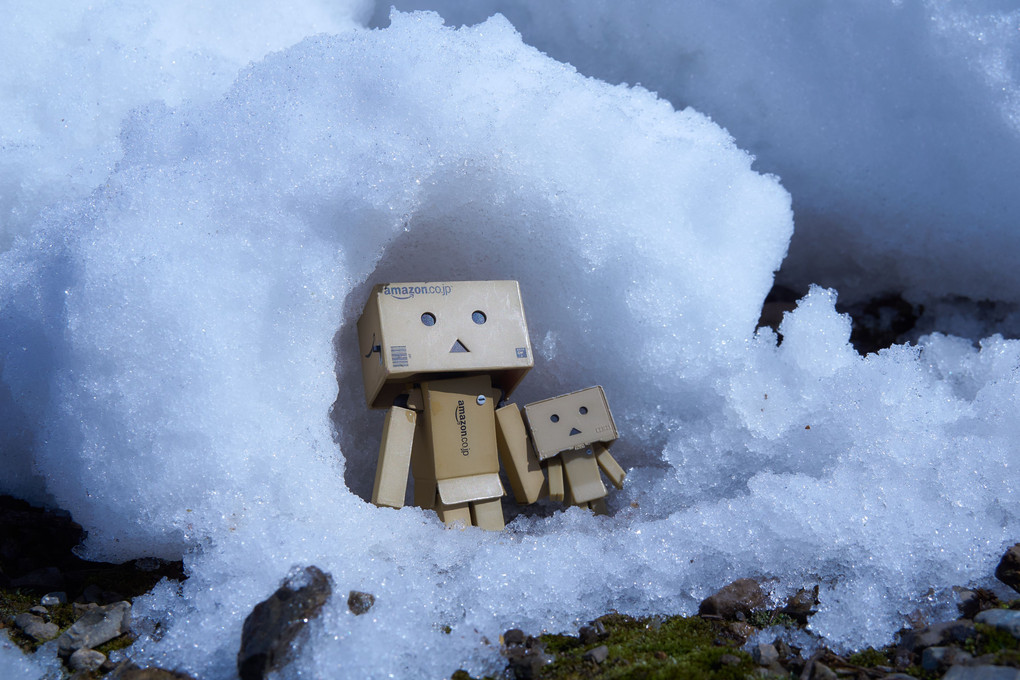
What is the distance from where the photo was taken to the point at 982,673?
1522 millimetres

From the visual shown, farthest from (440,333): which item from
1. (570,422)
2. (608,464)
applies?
(608,464)

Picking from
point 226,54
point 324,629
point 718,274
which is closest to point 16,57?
point 226,54

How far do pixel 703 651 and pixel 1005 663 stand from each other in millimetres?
607

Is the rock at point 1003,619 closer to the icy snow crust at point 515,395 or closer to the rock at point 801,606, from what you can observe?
A: the icy snow crust at point 515,395

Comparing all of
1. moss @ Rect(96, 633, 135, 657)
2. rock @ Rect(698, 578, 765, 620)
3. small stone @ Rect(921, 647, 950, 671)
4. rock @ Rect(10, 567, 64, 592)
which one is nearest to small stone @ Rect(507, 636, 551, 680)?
rock @ Rect(698, 578, 765, 620)

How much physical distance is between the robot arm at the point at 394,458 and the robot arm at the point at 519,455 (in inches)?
12.5

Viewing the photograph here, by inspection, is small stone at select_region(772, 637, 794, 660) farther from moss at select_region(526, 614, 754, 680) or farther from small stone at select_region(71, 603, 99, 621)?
small stone at select_region(71, 603, 99, 621)

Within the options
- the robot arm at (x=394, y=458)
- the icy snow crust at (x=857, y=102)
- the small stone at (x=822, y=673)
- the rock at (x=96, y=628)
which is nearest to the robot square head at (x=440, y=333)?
the robot arm at (x=394, y=458)

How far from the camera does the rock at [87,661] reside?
70.6 inches

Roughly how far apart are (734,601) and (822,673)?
33 cm

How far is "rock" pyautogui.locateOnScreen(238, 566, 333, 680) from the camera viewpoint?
5.38 ft

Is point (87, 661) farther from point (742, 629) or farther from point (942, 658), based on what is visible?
point (942, 658)

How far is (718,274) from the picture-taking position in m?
2.70

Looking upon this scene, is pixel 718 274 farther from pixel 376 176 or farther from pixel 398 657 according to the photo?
pixel 398 657
